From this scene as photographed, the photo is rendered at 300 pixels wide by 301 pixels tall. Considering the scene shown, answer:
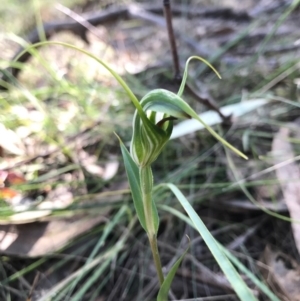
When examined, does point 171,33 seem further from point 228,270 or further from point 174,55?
→ point 228,270

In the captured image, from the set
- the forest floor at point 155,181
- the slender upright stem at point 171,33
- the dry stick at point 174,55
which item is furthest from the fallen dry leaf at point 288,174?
the slender upright stem at point 171,33

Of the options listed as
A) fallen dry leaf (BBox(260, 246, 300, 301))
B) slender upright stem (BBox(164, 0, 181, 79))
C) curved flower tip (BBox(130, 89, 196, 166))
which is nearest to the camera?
curved flower tip (BBox(130, 89, 196, 166))

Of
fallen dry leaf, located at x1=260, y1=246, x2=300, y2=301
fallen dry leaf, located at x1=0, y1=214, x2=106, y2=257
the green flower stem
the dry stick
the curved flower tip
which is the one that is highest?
the dry stick

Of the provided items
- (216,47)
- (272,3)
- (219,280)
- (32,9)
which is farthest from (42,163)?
(32,9)

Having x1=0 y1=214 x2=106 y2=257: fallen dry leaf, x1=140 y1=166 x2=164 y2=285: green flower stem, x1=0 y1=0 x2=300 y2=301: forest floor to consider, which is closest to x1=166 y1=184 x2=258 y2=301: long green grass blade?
x1=140 y1=166 x2=164 y2=285: green flower stem

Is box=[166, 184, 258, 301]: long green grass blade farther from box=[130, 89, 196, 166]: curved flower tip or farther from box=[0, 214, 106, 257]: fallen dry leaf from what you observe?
box=[0, 214, 106, 257]: fallen dry leaf

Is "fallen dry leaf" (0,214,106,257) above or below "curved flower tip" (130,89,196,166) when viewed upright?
above

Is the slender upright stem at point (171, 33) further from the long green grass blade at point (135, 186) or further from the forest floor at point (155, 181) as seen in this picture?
the long green grass blade at point (135, 186)
